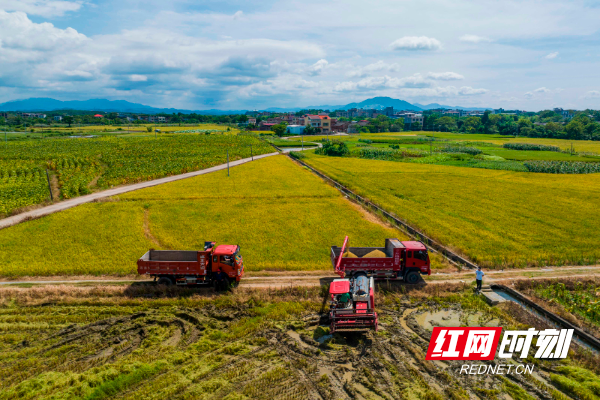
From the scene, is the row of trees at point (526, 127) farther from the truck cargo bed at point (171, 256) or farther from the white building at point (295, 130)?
the truck cargo bed at point (171, 256)

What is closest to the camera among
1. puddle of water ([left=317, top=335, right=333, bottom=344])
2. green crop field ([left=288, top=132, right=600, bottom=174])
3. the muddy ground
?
the muddy ground

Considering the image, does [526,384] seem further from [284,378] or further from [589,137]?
[589,137]

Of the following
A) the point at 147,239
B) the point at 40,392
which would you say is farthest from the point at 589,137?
the point at 40,392

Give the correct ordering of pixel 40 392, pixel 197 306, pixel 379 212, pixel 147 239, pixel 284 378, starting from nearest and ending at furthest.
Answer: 1. pixel 40 392
2. pixel 284 378
3. pixel 197 306
4. pixel 147 239
5. pixel 379 212

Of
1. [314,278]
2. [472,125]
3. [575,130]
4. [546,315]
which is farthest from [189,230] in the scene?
[472,125]

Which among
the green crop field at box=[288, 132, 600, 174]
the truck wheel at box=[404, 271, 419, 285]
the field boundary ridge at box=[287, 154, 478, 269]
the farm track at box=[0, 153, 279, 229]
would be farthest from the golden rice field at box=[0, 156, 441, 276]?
the green crop field at box=[288, 132, 600, 174]

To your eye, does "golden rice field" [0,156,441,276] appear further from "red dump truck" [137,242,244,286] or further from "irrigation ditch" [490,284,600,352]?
"irrigation ditch" [490,284,600,352]

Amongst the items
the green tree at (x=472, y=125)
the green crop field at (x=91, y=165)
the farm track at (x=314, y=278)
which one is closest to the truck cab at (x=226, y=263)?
the farm track at (x=314, y=278)
